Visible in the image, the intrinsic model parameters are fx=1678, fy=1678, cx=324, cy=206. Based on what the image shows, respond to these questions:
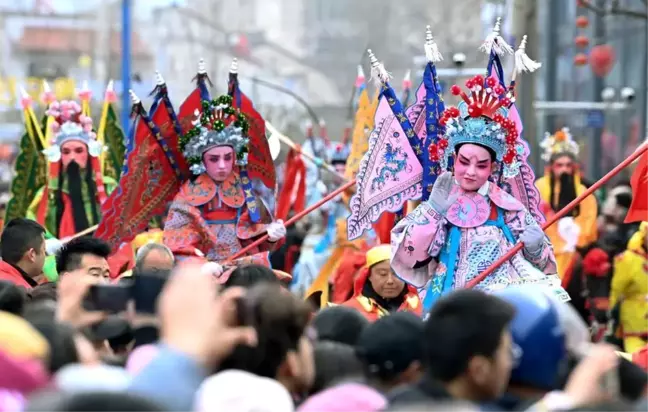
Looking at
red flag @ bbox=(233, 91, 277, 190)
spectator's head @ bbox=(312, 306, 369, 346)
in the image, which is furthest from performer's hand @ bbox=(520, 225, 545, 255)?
spectator's head @ bbox=(312, 306, 369, 346)

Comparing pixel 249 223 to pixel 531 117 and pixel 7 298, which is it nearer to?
pixel 7 298

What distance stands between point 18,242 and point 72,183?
3.75m

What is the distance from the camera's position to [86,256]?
28.0 feet

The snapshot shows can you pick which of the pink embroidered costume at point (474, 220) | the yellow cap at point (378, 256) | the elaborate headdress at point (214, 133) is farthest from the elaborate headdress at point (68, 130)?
the pink embroidered costume at point (474, 220)

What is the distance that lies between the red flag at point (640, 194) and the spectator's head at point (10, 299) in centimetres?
464

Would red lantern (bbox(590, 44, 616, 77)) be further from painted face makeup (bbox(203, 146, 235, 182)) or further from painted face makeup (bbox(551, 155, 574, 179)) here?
painted face makeup (bbox(203, 146, 235, 182))

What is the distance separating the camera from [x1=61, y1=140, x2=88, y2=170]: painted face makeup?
12945mm

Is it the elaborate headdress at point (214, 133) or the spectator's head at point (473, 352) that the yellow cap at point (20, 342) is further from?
the elaborate headdress at point (214, 133)

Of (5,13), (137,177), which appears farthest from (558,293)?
(5,13)

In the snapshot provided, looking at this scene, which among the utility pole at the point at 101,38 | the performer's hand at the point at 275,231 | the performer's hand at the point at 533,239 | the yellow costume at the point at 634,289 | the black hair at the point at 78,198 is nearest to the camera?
the performer's hand at the point at 533,239

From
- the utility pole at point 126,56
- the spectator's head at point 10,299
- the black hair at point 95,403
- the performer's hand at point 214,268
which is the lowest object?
the performer's hand at point 214,268

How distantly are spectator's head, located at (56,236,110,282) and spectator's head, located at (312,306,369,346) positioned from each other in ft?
9.40

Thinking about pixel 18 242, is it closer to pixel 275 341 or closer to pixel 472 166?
pixel 472 166

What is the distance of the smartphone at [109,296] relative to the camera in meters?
4.94
